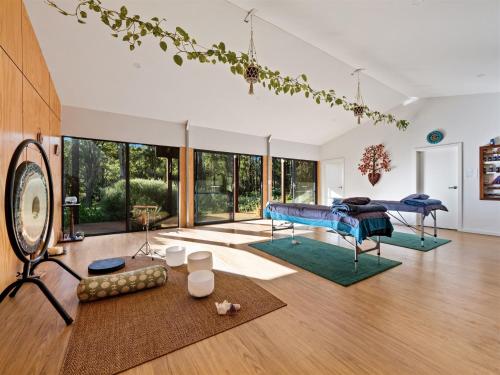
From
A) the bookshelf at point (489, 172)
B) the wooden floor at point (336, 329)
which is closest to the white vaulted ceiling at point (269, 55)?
the bookshelf at point (489, 172)

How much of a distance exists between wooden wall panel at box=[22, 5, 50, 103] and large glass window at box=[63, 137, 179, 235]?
1377mm

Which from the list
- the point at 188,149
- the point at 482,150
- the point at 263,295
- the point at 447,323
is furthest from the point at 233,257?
the point at 482,150

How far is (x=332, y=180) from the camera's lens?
7656mm

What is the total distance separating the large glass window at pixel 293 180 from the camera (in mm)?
7172

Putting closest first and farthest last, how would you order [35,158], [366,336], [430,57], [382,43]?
[366,336] < [35,158] < [382,43] < [430,57]

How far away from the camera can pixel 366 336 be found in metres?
1.56

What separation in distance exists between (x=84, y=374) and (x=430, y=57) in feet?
16.1

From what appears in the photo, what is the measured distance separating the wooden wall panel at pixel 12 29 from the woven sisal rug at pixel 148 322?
95.9 inches

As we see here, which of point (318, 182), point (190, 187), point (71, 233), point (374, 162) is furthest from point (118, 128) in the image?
point (374, 162)

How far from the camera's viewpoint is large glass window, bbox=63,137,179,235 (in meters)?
4.46

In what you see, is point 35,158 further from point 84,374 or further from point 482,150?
point 482,150

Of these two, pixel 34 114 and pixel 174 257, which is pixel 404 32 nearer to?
pixel 174 257

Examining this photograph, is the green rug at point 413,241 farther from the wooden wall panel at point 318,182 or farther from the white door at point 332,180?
the wooden wall panel at point 318,182

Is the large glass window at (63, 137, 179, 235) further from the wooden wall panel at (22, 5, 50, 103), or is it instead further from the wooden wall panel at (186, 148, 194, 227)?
the wooden wall panel at (22, 5, 50, 103)
